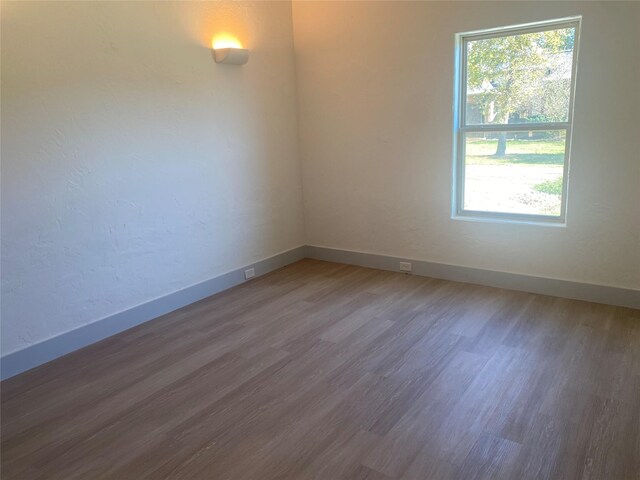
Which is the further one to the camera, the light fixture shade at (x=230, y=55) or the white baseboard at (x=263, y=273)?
the light fixture shade at (x=230, y=55)

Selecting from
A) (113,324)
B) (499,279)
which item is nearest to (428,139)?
(499,279)

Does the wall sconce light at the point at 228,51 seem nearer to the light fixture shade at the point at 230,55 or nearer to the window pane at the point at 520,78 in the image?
the light fixture shade at the point at 230,55

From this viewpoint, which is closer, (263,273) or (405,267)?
(405,267)

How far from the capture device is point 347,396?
8.15 feet

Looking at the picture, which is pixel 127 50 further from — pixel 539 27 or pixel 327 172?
pixel 539 27

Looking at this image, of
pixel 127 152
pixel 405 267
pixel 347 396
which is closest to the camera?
pixel 347 396

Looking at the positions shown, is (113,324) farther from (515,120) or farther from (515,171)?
(515,120)

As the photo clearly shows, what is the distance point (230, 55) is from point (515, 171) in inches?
101

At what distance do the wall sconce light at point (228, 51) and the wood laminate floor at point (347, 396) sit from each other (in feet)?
6.91

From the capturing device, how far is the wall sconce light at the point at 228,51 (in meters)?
3.81

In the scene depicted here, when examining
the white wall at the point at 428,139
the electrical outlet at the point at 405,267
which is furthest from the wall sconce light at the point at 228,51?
the electrical outlet at the point at 405,267

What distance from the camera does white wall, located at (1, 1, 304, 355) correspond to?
2789mm

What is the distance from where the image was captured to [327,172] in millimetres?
4797

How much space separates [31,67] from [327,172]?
9.04 ft
